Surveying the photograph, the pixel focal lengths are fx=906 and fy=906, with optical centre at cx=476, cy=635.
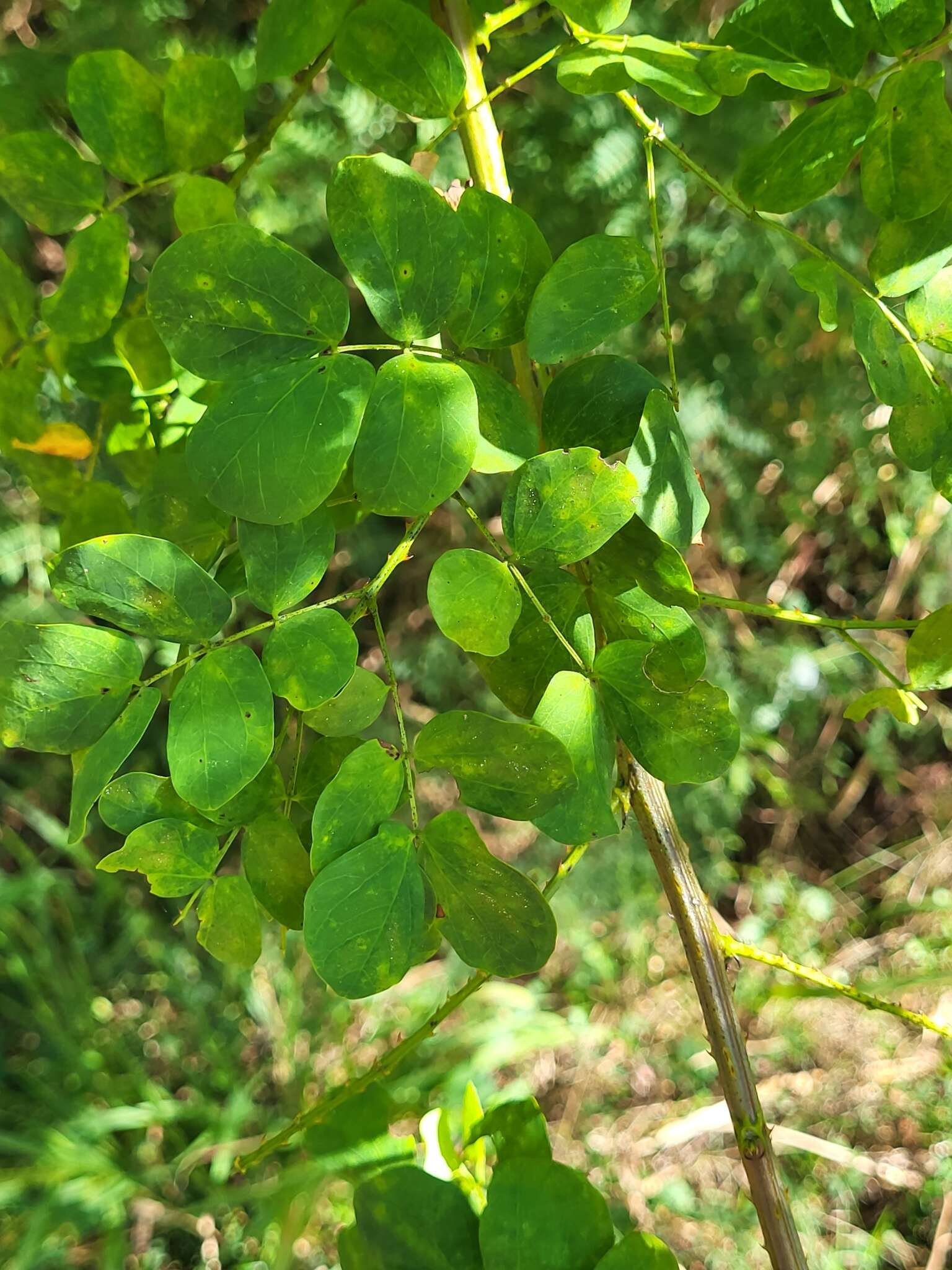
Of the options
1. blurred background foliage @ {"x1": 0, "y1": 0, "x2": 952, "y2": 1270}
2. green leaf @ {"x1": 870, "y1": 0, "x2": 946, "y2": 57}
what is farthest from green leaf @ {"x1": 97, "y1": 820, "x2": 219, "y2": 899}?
blurred background foliage @ {"x1": 0, "y1": 0, "x2": 952, "y2": 1270}

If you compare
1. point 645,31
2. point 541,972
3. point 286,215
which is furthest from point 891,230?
point 541,972

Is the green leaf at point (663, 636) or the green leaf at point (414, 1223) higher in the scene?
the green leaf at point (663, 636)

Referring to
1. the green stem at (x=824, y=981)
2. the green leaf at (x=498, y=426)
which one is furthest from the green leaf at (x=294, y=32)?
the green stem at (x=824, y=981)

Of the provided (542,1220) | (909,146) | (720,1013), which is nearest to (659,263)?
(909,146)

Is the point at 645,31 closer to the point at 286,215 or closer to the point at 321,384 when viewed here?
the point at 286,215

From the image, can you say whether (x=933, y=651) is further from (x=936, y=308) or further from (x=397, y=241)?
(x=397, y=241)

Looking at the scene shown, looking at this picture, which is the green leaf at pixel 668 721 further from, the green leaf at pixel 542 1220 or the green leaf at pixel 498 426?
the green leaf at pixel 542 1220
